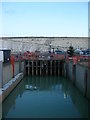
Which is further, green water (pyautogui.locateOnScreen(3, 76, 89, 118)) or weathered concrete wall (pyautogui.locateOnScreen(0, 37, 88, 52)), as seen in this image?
weathered concrete wall (pyautogui.locateOnScreen(0, 37, 88, 52))

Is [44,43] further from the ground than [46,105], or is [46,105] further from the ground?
[44,43]

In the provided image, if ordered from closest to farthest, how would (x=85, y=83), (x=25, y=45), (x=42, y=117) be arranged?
(x=42, y=117)
(x=85, y=83)
(x=25, y=45)

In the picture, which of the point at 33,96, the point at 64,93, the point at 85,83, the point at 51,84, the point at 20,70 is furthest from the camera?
the point at 20,70

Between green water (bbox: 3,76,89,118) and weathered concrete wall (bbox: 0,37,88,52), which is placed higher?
weathered concrete wall (bbox: 0,37,88,52)

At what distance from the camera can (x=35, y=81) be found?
27.5m

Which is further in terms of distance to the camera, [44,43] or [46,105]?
[44,43]

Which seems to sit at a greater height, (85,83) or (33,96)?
(85,83)

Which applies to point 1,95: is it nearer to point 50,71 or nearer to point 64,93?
point 64,93

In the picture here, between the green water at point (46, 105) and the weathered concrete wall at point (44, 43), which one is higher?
the weathered concrete wall at point (44, 43)

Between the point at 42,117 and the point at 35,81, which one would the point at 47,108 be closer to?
the point at 42,117

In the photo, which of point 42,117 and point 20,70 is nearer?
point 42,117

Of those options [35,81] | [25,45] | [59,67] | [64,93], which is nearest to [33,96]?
[64,93]

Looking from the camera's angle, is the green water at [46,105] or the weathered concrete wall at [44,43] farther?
the weathered concrete wall at [44,43]

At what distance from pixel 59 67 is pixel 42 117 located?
63.5 feet
